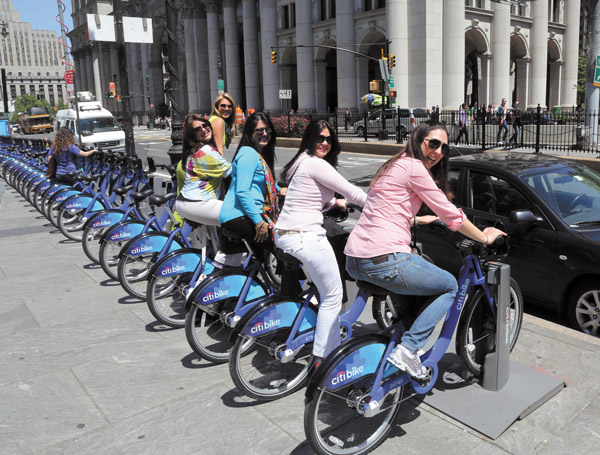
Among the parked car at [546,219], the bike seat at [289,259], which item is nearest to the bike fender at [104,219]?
the parked car at [546,219]

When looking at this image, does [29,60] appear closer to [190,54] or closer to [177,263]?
[190,54]

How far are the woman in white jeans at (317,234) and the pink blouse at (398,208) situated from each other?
0.42 metres

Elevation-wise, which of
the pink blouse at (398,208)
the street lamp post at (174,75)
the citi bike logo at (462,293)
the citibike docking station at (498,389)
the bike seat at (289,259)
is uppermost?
the street lamp post at (174,75)

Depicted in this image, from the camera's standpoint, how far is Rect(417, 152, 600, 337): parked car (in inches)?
200

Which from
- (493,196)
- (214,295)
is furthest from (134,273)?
(493,196)

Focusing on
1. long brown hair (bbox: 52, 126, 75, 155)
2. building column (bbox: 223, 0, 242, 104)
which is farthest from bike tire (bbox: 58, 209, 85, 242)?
building column (bbox: 223, 0, 242, 104)

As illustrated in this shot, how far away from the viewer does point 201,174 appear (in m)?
5.23

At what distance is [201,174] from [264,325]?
6.49 feet

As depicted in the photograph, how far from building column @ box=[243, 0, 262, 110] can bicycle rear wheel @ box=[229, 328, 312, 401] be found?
5709 centimetres

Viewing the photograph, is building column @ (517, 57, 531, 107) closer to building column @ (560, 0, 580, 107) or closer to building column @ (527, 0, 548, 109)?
building column @ (527, 0, 548, 109)

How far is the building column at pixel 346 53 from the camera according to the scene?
47156mm

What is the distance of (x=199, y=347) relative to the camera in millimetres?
4422

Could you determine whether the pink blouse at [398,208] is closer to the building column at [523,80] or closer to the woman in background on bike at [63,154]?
the woman in background on bike at [63,154]

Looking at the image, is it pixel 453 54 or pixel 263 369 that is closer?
pixel 263 369
